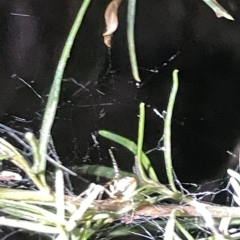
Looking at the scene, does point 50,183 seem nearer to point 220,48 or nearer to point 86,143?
point 86,143

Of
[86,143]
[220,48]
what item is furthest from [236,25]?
[86,143]

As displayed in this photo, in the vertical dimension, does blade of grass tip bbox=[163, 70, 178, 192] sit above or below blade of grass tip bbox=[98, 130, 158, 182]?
above

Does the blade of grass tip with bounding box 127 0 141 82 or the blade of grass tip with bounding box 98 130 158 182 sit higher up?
the blade of grass tip with bounding box 127 0 141 82

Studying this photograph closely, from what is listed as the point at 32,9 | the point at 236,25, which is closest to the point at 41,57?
the point at 32,9

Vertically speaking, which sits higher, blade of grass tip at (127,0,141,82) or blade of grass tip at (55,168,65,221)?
blade of grass tip at (127,0,141,82)

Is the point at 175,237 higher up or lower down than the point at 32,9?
lower down

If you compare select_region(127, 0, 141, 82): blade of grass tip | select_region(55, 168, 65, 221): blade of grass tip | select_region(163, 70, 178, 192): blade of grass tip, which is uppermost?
select_region(127, 0, 141, 82): blade of grass tip

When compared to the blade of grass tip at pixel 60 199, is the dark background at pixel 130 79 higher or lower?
higher

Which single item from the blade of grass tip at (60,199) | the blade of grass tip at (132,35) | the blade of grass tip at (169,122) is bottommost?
the blade of grass tip at (60,199)
